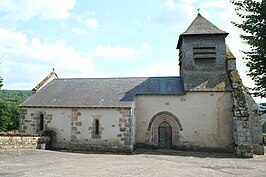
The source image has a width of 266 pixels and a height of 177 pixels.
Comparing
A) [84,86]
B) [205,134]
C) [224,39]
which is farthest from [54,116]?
[224,39]

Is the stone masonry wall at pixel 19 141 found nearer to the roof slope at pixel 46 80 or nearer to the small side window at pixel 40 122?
the small side window at pixel 40 122

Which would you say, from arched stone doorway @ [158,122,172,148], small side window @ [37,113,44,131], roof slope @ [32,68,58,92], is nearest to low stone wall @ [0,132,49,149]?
small side window @ [37,113,44,131]

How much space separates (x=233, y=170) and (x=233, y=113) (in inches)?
269

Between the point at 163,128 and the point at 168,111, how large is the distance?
150 centimetres

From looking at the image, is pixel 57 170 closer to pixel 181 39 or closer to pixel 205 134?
pixel 205 134

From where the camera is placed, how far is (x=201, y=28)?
67.1 ft

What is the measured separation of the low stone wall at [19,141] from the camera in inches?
607

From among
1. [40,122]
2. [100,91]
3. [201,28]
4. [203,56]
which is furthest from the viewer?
[201,28]

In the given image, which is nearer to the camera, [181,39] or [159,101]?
[159,101]

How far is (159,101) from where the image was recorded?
19016 mm

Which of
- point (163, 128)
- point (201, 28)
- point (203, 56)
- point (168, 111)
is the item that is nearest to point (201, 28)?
point (201, 28)

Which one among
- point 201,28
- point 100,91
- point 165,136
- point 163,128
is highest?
point 201,28

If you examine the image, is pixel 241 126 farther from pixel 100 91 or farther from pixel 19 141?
pixel 19 141

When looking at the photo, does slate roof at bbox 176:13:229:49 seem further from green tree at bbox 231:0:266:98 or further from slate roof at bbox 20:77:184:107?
green tree at bbox 231:0:266:98
